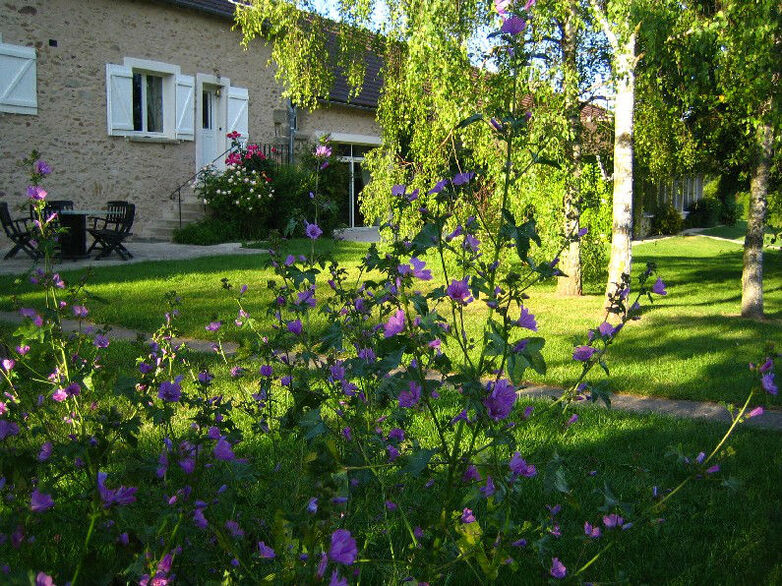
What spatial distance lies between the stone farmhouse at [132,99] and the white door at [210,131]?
24mm

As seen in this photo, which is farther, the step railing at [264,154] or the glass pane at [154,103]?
the step railing at [264,154]

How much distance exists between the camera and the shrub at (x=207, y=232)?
14.6 metres

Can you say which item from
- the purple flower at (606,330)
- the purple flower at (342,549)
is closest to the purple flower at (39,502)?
the purple flower at (342,549)

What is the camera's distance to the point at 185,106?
15.0 metres

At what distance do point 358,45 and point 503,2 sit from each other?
7.99m

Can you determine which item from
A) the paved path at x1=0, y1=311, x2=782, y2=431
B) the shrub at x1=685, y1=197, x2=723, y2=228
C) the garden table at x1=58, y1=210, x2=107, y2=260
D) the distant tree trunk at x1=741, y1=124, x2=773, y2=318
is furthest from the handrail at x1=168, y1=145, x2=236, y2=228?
the shrub at x1=685, y1=197, x2=723, y2=228

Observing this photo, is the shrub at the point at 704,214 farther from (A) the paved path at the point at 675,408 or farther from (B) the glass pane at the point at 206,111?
(A) the paved path at the point at 675,408

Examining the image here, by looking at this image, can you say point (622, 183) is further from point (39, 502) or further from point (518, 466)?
point (39, 502)

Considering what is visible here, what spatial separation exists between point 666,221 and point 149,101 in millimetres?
17705

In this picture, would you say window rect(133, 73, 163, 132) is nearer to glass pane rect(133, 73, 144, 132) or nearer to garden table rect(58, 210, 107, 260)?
glass pane rect(133, 73, 144, 132)

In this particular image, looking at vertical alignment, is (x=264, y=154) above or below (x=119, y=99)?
below

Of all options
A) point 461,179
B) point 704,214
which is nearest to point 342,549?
point 461,179

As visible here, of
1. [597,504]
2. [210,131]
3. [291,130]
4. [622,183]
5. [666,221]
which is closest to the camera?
[597,504]

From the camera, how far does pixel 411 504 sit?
212 cm
